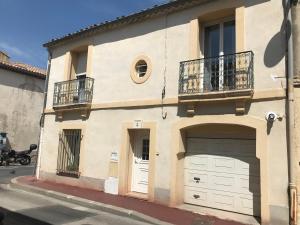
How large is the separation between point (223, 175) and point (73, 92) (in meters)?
6.66

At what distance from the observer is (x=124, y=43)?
1188 centimetres

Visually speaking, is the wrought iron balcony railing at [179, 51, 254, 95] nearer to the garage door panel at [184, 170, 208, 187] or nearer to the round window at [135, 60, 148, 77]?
the round window at [135, 60, 148, 77]

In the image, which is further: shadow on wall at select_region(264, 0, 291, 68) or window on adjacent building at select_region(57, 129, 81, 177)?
window on adjacent building at select_region(57, 129, 81, 177)

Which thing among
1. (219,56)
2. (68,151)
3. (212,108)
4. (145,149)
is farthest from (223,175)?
(68,151)

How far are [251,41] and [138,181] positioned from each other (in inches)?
216

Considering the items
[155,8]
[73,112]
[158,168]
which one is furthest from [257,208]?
[73,112]

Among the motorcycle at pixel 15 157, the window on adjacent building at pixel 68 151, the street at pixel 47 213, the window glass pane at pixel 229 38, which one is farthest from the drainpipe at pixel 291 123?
the motorcycle at pixel 15 157

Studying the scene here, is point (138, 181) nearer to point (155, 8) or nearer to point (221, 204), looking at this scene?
point (221, 204)

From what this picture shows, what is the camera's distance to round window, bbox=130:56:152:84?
36.1 feet

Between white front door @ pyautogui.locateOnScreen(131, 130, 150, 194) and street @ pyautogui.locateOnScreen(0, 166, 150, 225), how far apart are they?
2.08 metres

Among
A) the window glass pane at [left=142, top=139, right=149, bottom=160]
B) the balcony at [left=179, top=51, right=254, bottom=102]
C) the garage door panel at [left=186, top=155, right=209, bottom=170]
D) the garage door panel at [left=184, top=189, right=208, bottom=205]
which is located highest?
the balcony at [left=179, top=51, right=254, bottom=102]

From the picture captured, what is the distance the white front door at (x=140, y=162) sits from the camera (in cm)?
1105

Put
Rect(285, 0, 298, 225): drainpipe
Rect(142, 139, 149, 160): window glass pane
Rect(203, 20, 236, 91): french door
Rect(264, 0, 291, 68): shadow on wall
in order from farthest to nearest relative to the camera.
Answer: Rect(142, 139, 149, 160): window glass pane < Rect(203, 20, 236, 91): french door < Rect(264, 0, 291, 68): shadow on wall < Rect(285, 0, 298, 225): drainpipe

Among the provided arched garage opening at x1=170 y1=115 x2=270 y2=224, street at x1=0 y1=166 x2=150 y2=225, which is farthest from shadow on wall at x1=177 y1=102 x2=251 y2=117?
street at x1=0 y1=166 x2=150 y2=225
